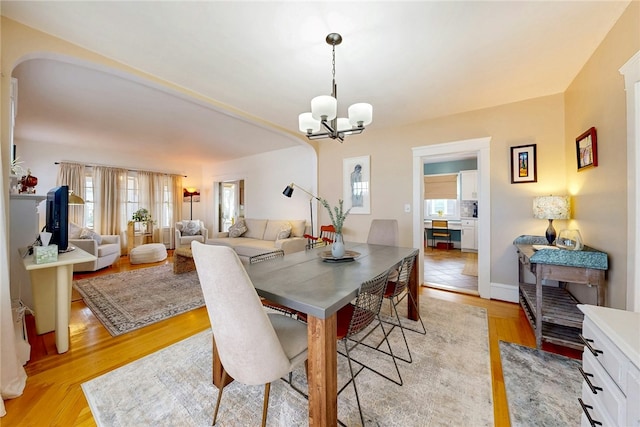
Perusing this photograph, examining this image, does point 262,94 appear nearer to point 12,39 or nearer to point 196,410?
point 12,39

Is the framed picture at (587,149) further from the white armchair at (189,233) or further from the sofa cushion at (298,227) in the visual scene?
the white armchair at (189,233)

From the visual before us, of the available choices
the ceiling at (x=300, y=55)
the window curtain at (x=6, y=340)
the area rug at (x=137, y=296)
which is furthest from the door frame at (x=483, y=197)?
the window curtain at (x=6, y=340)

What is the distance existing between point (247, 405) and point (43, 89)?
12.8ft

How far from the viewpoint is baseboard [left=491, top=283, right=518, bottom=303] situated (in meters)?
2.98

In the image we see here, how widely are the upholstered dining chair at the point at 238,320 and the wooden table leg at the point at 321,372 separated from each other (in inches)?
5.1

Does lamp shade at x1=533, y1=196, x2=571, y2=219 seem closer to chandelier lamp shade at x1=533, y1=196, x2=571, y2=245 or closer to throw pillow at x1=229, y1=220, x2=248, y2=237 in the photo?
chandelier lamp shade at x1=533, y1=196, x2=571, y2=245

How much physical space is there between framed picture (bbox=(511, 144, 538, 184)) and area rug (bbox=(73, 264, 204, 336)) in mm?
4120

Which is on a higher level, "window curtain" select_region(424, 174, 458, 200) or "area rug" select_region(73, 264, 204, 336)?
"window curtain" select_region(424, 174, 458, 200)

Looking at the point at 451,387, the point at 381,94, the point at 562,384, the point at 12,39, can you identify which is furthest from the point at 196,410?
the point at 381,94

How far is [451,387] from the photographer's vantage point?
1.58 meters

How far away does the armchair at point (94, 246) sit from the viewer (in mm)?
3998

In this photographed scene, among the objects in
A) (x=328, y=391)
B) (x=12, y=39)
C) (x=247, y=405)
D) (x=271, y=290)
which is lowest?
(x=247, y=405)

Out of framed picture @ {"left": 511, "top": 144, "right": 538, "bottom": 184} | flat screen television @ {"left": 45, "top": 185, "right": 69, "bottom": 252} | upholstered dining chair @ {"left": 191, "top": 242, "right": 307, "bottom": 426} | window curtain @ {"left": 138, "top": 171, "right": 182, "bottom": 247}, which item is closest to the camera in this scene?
upholstered dining chair @ {"left": 191, "top": 242, "right": 307, "bottom": 426}

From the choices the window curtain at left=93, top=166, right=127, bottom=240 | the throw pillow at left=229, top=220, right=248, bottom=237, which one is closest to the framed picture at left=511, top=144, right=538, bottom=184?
the throw pillow at left=229, top=220, right=248, bottom=237
